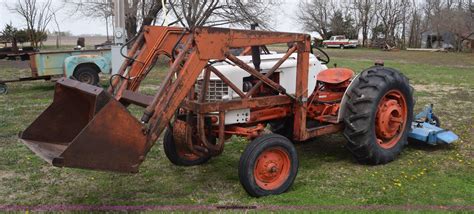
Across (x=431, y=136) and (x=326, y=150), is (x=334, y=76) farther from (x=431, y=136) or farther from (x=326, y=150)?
(x=431, y=136)

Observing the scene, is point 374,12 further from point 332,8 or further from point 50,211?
point 50,211

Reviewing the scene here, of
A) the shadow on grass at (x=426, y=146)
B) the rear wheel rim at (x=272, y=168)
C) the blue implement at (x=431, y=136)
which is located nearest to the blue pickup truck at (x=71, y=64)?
the shadow on grass at (x=426, y=146)

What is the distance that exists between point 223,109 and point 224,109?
0.01 meters

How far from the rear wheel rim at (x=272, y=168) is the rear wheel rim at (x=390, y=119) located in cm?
155

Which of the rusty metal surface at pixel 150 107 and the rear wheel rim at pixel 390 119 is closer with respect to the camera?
the rusty metal surface at pixel 150 107

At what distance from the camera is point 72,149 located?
3.76m

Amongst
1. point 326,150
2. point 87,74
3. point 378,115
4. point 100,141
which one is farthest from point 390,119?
point 87,74

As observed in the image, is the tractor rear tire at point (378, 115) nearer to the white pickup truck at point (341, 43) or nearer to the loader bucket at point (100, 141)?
the loader bucket at point (100, 141)

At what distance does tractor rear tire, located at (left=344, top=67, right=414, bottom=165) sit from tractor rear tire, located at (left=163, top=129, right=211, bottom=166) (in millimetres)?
1854

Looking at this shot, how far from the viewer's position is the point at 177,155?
5.88 meters

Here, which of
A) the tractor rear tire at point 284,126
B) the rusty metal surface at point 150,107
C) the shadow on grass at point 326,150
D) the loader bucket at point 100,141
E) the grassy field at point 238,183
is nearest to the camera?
the loader bucket at point 100,141

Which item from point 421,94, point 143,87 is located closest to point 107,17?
point 143,87

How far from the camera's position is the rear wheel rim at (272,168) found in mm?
4805

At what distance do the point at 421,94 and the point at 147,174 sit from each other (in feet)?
29.7
